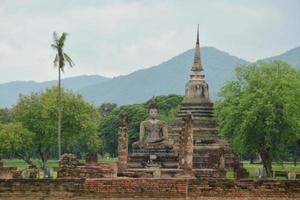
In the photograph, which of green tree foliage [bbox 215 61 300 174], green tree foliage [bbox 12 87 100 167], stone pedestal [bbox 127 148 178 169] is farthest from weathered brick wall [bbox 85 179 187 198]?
green tree foliage [bbox 12 87 100 167]

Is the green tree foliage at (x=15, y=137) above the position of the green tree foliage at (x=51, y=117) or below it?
below

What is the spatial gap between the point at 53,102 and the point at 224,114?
19.2 m

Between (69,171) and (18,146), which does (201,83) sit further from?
(69,171)

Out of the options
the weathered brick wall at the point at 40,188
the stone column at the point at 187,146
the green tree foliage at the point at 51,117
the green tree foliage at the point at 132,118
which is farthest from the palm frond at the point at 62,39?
the green tree foliage at the point at 132,118

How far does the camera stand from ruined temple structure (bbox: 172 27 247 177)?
48.1m

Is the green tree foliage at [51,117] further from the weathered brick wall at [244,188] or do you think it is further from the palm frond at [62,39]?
the weathered brick wall at [244,188]

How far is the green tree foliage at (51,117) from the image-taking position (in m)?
58.9

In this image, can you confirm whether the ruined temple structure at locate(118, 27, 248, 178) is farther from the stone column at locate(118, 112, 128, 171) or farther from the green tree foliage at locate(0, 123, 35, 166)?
the green tree foliage at locate(0, 123, 35, 166)

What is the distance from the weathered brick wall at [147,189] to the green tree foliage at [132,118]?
71.9 metres

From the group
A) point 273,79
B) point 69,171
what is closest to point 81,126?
point 273,79

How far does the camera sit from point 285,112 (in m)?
41.8

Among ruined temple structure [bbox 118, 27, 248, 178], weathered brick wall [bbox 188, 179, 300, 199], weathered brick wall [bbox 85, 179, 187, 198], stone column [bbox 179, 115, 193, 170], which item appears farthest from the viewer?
ruined temple structure [bbox 118, 27, 248, 178]

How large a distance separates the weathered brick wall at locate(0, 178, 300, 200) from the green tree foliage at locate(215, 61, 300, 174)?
2482cm

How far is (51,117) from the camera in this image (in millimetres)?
59188
